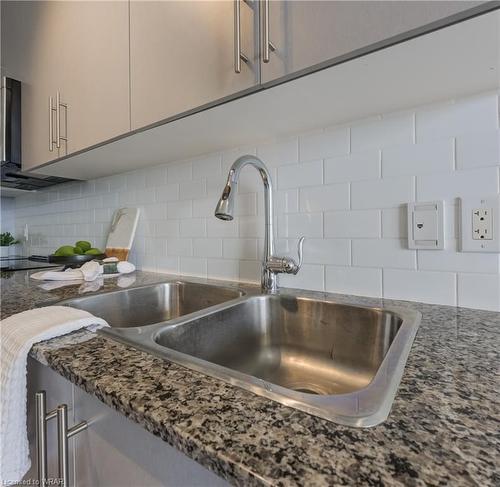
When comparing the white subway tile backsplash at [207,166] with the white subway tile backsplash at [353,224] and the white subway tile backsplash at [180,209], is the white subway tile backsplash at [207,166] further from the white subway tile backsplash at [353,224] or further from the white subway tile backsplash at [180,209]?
the white subway tile backsplash at [353,224]

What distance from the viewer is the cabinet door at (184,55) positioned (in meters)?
0.67

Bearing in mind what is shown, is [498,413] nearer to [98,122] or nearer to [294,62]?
[294,62]

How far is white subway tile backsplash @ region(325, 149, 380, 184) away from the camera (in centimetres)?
84

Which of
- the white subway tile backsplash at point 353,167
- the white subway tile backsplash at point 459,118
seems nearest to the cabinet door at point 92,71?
the white subway tile backsplash at point 353,167

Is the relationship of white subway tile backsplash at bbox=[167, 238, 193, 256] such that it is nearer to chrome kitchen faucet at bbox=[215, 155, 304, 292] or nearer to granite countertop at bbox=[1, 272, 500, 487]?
chrome kitchen faucet at bbox=[215, 155, 304, 292]

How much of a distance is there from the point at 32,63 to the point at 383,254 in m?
1.72

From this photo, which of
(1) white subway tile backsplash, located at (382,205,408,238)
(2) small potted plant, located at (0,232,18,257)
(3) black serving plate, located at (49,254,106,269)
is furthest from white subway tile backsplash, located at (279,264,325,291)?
(2) small potted plant, located at (0,232,18,257)

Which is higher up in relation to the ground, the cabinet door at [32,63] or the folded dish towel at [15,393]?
the cabinet door at [32,63]

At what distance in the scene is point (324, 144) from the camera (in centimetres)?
93

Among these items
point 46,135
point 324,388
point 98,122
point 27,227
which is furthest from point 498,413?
point 27,227

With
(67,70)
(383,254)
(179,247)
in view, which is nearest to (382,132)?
(383,254)

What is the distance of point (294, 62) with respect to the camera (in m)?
0.59

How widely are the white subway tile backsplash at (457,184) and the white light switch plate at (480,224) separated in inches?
0.8

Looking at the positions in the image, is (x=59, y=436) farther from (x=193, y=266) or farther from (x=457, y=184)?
(x=457, y=184)
